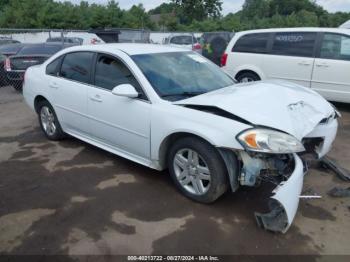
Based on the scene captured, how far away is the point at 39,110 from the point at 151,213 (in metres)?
3.20

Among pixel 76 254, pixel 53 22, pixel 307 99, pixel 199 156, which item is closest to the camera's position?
pixel 76 254

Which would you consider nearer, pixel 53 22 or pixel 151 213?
pixel 151 213

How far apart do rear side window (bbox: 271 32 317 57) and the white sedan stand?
3.53 meters

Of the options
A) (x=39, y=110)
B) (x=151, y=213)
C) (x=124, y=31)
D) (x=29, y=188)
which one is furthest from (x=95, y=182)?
(x=124, y=31)

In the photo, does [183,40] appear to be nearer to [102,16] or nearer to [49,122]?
[49,122]

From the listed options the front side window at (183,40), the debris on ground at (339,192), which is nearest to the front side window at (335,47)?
the debris on ground at (339,192)

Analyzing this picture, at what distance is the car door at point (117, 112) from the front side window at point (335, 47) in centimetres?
481

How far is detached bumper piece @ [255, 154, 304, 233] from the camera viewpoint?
2.97 metres

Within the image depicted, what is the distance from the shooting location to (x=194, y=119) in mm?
3535

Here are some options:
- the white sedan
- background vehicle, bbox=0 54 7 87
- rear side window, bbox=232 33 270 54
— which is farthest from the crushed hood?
background vehicle, bbox=0 54 7 87

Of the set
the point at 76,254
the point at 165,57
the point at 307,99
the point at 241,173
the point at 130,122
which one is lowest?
the point at 76,254

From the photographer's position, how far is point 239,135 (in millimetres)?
3227

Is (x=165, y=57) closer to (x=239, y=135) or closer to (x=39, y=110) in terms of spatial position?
(x=239, y=135)

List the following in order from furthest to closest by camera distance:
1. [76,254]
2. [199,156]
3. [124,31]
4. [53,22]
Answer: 1. [53,22]
2. [124,31]
3. [199,156]
4. [76,254]
